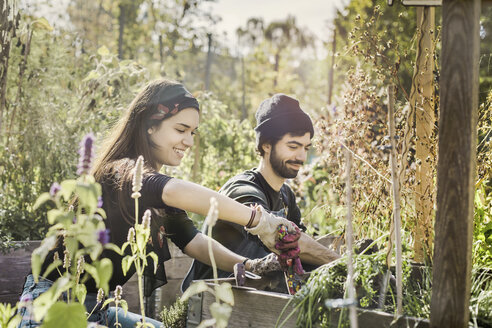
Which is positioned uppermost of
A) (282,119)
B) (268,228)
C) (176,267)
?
(282,119)

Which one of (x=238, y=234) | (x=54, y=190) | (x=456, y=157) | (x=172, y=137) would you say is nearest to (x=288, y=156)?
(x=238, y=234)

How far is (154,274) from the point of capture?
8.19 ft

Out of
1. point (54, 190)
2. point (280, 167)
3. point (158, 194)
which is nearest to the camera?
point (54, 190)

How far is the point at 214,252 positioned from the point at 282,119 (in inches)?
37.0

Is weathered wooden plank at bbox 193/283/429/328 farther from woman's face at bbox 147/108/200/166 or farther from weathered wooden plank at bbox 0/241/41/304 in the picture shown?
weathered wooden plank at bbox 0/241/41/304

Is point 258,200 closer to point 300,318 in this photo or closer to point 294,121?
point 294,121

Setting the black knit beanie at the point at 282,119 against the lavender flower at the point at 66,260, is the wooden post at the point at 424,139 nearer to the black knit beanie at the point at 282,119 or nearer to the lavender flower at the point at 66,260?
the black knit beanie at the point at 282,119

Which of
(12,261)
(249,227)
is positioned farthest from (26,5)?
(249,227)

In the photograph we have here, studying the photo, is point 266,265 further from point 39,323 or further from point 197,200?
point 39,323

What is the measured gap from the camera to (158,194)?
2064mm

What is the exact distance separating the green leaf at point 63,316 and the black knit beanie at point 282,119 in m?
1.95

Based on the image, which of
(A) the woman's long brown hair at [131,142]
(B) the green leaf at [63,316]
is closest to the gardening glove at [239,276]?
(A) the woman's long brown hair at [131,142]

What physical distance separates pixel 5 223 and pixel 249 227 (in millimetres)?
2433

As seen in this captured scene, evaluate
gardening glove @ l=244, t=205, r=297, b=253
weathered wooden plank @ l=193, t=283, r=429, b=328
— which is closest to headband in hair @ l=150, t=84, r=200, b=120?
gardening glove @ l=244, t=205, r=297, b=253
